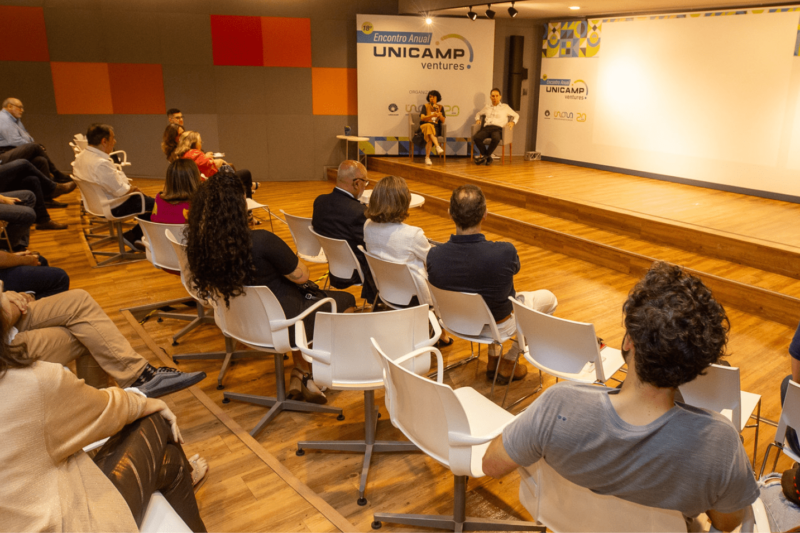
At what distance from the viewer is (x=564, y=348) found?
294cm

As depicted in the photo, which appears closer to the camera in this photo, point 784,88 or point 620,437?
point 620,437

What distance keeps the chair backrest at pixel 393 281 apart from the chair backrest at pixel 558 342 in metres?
0.84

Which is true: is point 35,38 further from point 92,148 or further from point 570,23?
point 570,23

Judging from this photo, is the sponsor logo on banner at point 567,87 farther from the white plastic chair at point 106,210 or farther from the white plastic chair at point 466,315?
the white plastic chair at point 466,315

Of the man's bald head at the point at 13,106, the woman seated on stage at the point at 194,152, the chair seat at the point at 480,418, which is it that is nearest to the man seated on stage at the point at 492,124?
the woman seated on stage at the point at 194,152

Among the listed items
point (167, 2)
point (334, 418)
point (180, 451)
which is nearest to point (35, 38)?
point (167, 2)

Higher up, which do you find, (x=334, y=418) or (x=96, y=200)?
(x=96, y=200)

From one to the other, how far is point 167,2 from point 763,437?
10.6 metres

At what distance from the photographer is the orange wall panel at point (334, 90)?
1085 centimetres

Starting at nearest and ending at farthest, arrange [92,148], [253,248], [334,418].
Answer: [253,248] < [334,418] < [92,148]

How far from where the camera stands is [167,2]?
9.95 meters

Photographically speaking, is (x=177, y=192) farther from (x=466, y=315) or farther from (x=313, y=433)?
(x=466, y=315)

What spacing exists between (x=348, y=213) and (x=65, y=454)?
2.93 m

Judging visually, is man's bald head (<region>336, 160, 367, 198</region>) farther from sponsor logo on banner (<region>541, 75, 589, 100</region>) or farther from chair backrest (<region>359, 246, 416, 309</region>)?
sponsor logo on banner (<region>541, 75, 589, 100</region>)
